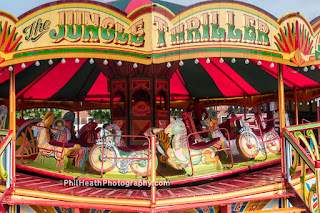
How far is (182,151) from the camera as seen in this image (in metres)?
5.47

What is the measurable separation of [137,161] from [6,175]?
204cm

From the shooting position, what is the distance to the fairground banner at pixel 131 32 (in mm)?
4469

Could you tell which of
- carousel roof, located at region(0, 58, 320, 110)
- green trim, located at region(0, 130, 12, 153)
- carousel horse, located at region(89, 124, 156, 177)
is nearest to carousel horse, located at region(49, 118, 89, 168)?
carousel horse, located at region(89, 124, 156, 177)

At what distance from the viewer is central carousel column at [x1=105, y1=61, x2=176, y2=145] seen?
7211 millimetres

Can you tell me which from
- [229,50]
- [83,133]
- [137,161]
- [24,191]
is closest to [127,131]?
[83,133]

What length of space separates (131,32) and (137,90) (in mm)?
2942

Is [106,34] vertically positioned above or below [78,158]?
above

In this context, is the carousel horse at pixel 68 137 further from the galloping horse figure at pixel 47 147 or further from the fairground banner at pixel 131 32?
the fairground banner at pixel 131 32

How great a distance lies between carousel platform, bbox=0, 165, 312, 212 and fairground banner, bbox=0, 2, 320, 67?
1991mm

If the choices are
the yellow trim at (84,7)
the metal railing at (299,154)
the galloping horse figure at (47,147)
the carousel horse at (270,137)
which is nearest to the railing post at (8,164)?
the galloping horse figure at (47,147)

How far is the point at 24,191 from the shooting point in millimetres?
4812

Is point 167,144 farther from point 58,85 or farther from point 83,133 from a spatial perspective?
point 58,85

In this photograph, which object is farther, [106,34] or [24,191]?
[24,191]

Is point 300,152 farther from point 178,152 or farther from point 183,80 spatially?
point 183,80
